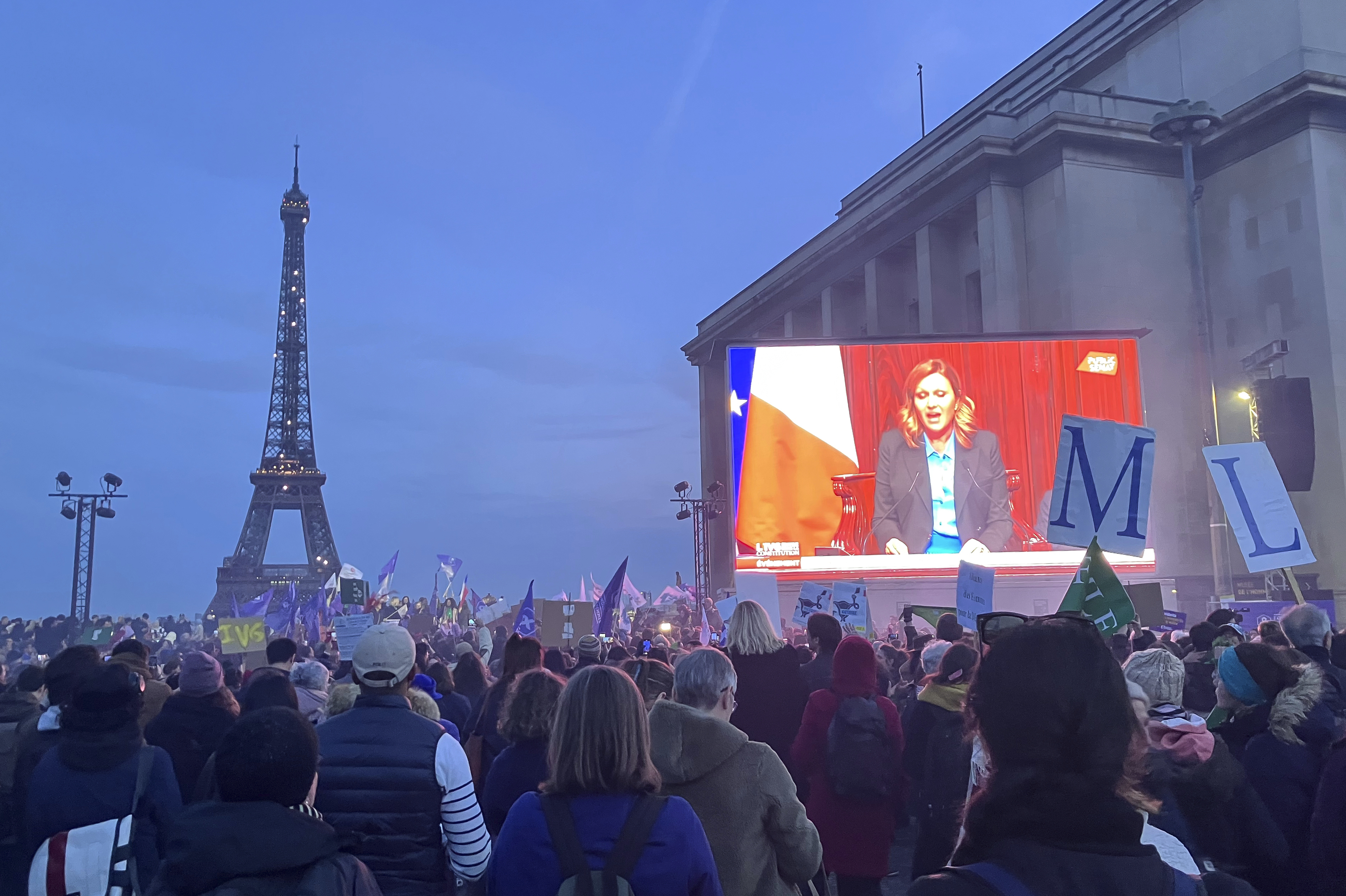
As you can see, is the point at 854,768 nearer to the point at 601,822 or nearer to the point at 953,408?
the point at 601,822

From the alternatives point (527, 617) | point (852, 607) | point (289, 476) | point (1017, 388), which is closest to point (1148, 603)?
point (852, 607)

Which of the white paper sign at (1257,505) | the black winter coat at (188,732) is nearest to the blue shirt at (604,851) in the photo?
the black winter coat at (188,732)

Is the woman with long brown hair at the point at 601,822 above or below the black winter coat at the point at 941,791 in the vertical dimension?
above

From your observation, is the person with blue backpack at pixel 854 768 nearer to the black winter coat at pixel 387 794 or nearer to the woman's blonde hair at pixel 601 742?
the black winter coat at pixel 387 794

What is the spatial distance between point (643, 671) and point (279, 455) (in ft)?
264

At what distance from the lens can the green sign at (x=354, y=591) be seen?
63.2 feet

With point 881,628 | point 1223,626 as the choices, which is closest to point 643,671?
point 1223,626

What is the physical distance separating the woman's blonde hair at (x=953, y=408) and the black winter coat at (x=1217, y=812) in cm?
2292

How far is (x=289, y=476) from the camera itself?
254 feet

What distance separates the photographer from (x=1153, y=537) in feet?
96.5

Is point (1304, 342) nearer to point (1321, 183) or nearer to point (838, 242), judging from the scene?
point (1321, 183)

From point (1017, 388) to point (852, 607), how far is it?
15371 mm

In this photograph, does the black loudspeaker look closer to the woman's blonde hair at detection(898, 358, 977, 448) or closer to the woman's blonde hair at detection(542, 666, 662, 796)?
the woman's blonde hair at detection(898, 358, 977, 448)

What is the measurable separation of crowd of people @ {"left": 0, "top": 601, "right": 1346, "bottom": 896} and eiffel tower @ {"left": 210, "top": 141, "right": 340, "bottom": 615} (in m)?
65.9
